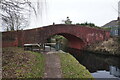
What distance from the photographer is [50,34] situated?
58.2 feet

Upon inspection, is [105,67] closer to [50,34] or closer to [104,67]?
[104,67]

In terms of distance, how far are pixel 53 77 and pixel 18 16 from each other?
3.09 metres

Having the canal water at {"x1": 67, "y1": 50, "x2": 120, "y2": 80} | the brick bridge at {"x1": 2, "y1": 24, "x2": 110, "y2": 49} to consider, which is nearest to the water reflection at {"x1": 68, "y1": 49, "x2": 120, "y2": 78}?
the canal water at {"x1": 67, "y1": 50, "x2": 120, "y2": 80}

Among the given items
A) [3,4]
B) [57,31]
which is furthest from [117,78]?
[57,31]

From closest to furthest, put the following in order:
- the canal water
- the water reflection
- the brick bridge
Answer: the canal water
the water reflection
the brick bridge

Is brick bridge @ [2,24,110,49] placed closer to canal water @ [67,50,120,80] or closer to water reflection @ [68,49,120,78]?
water reflection @ [68,49,120,78]

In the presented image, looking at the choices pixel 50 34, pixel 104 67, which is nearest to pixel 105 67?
pixel 104 67

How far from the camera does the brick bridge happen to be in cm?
1377

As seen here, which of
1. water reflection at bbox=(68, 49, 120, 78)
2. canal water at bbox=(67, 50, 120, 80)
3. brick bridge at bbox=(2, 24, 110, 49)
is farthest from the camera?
brick bridge at bbox=(2, 24, 110, 49)

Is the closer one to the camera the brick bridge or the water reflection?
the water reflection

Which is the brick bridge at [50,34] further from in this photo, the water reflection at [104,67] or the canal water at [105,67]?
the canal water at [105,67]

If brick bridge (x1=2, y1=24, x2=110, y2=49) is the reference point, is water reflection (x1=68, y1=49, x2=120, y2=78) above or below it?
below

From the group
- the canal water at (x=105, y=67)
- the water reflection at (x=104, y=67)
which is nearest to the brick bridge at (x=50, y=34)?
the water reflection at (x=104, y=67)

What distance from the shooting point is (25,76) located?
5297 mm
